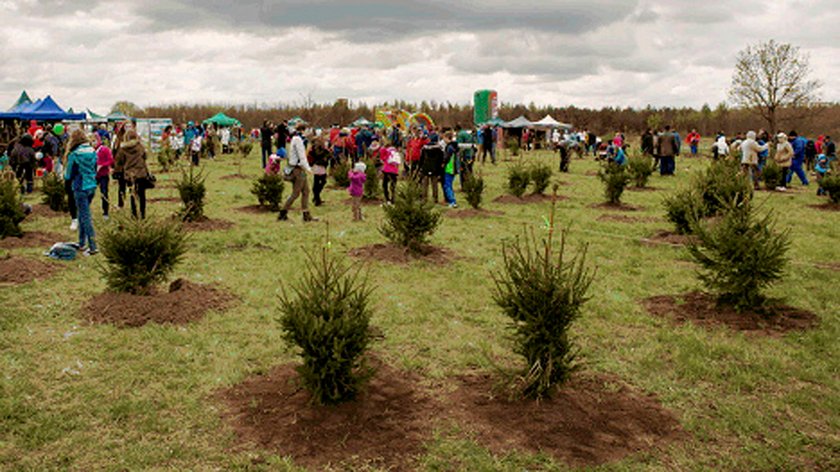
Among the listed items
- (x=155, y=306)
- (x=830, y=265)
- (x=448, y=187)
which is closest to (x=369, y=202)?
(x=448, y=187)

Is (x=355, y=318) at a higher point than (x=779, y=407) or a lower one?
higher

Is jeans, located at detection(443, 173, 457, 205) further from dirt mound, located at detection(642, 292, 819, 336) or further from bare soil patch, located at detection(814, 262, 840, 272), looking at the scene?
dirt mound, located at detection(642, 292, 819, 336)

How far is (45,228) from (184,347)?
7705 mm

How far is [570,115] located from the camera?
6675 cm

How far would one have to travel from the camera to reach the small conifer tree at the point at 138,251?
6.80 m

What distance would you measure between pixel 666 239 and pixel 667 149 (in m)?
14.5

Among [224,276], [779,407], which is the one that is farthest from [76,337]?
[779,407]

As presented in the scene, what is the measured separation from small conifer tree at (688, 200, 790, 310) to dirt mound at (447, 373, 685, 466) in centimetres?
256

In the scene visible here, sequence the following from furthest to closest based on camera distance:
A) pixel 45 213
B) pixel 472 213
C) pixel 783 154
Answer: pixel 783 154 < pixel 472 213 < pixel 45 213

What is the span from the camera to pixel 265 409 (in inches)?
189

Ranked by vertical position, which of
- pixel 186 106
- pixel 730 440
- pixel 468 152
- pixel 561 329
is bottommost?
pixel 730 440

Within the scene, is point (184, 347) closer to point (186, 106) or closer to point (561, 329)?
point (561, 329)

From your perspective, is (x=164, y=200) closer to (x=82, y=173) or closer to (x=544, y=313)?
(x=82, y=173)

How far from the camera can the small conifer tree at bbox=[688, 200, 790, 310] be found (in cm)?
680
